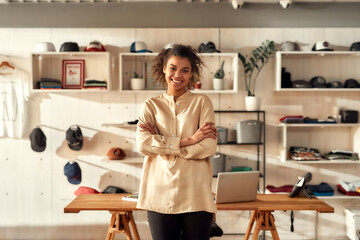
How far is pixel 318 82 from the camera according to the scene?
3.96m

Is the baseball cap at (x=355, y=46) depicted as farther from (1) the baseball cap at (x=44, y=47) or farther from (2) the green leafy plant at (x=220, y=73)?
(1) the baseball cap at (x=44, y=47)

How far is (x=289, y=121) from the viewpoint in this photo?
392cm

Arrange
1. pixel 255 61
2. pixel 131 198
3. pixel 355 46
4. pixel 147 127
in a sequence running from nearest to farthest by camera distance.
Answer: pixel 147 127, pixel 131 198, pixel 355 46, pixel 255 61

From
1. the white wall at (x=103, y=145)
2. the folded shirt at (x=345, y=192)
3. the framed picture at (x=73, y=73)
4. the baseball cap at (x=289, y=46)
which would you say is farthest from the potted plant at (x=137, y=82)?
the folded shirt at (x=345, y=192)

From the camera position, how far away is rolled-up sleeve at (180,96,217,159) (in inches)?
69.6

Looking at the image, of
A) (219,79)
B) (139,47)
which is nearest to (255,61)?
(219,79)

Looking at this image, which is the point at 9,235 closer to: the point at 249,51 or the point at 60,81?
the point at 60,81

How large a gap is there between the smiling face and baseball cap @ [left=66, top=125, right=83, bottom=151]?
2407 mm

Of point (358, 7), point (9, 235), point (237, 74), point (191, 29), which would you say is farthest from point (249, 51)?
point (9, 235)

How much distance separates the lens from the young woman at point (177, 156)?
67.6 inches

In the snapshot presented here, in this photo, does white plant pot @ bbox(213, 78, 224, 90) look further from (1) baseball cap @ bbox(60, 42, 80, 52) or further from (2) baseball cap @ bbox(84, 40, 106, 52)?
(1) baseball cap @ bbox(60, 42, 80, 52)

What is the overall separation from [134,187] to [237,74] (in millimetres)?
1690

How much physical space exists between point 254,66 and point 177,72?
2.38 metres

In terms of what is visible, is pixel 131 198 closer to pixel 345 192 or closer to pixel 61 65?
pixel 61 65
